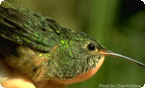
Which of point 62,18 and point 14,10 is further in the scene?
point 62,18

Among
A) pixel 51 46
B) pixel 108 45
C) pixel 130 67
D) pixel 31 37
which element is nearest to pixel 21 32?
pixel 31 37

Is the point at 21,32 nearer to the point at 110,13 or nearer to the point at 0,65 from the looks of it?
the point at 0,65

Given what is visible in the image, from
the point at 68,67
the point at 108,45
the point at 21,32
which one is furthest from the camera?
the point at 108,45

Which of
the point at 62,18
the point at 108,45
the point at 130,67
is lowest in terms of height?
the point at 130,67

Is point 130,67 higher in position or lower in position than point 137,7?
lower

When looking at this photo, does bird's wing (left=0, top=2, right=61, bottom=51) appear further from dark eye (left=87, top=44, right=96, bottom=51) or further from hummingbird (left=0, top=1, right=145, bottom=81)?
dark eye (left=87, top=44, right=96, bottom=51)

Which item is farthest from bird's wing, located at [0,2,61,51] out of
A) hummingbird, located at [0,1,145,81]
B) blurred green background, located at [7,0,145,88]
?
blurred green background, located at [7,0,145,88]

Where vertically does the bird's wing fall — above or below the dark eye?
above
